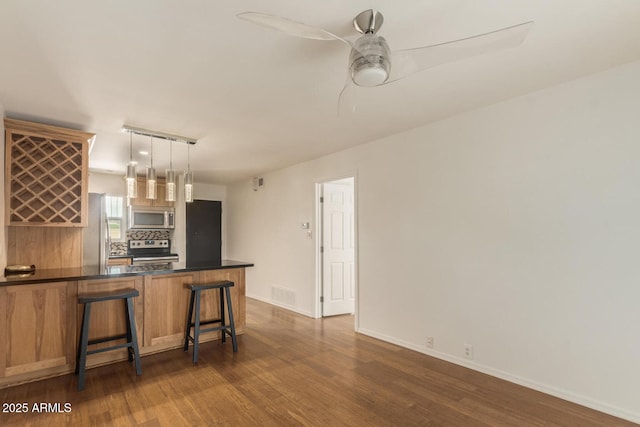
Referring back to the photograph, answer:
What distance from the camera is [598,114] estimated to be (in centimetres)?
239

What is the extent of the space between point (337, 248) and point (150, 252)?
3713mm

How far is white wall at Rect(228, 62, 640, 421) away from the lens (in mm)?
2291

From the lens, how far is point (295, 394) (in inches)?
101

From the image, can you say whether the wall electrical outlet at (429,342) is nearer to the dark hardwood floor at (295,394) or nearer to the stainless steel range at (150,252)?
the dark hardwood floor at (295,394)

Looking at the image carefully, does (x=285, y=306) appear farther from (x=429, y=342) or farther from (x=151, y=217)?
(x=151, y=217)

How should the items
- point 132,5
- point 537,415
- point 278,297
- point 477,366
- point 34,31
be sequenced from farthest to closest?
point 278,297, point 477,366, point 537,415, point 34,31, point 132,5

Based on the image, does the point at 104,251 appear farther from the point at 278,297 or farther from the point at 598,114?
the point at 598,114

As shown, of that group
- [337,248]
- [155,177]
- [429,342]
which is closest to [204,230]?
[337,248]

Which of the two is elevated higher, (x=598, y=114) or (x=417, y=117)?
(x=417, y=117)

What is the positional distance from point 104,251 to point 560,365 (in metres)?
5.71

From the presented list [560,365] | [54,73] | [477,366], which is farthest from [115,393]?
[560,365]

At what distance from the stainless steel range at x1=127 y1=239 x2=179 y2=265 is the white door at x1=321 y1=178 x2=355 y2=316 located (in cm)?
322

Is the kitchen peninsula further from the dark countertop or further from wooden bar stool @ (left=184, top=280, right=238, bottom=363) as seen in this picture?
wooden bar stool @ (left=184, top=280, right=238, bottom=363)

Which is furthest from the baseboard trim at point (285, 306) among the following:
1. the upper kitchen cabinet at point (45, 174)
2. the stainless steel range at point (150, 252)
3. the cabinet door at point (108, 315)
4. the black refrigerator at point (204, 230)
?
the upper kitchen cabinet at point (45, 174)
